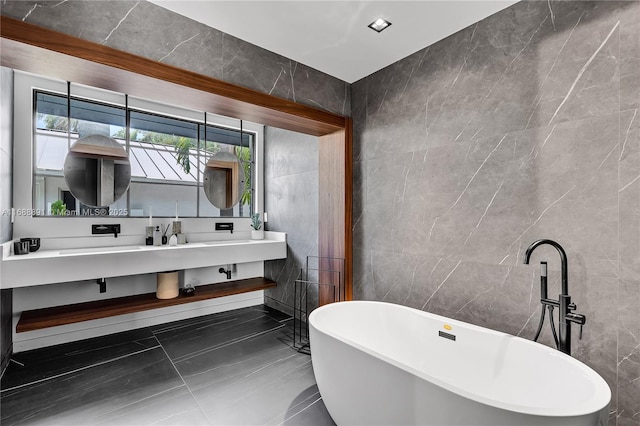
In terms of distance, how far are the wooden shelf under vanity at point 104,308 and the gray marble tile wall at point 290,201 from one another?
45 cm

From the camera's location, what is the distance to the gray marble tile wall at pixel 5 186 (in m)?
2.21

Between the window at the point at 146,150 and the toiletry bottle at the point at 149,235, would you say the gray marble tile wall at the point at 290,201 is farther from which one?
the toiletry bottle at the point at 149,235

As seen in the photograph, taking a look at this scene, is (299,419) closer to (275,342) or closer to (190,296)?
(275,342)

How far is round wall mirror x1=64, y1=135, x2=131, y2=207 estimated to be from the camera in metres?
2.86

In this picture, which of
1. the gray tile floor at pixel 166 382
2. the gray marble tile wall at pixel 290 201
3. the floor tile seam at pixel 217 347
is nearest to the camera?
the gray tile floor at pixel 166 382

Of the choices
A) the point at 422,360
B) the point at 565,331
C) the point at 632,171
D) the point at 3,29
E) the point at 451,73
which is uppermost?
the point at 451,73

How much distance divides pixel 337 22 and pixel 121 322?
3.38m

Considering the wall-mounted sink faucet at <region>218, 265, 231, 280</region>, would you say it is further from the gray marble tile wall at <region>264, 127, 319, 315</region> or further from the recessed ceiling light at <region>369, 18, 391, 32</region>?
the recessed ceiling light at <region>369, 18, 391, 32</region>

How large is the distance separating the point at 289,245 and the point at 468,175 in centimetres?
224

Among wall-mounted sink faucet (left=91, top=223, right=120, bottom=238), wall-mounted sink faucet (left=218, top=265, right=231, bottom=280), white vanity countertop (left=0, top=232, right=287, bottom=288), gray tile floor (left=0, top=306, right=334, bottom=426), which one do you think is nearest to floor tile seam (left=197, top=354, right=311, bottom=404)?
gray tile floor (left=0, top=306, right=334, bottom=426)

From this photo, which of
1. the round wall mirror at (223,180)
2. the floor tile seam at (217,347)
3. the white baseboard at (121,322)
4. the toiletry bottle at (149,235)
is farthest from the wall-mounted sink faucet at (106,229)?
the floor tile seam at (217,347)

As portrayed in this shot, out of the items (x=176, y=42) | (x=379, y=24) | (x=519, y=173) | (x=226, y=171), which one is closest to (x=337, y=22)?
(x=379, y=24)

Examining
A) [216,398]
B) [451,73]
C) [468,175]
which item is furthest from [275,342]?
[451,73]

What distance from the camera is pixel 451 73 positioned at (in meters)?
2.13
